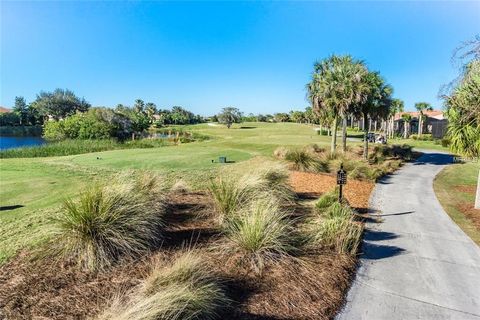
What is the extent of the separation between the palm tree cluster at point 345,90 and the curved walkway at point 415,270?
42.3ft

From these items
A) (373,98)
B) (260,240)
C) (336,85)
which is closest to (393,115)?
(373,98)

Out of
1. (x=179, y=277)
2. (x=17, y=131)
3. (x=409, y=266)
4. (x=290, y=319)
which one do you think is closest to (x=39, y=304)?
(x=179, y=277)

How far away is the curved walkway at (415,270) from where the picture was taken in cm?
450

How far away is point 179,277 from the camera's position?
4.13 meters

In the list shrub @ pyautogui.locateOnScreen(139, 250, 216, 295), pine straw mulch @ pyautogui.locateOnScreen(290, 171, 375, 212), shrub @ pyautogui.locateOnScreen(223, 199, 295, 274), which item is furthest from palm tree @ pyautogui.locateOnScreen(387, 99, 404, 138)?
shrub @ pyautogui.locateOnScreen(139, 250, 216, 295)

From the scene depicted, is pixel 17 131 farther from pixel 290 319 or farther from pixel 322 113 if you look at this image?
pixel 290 319

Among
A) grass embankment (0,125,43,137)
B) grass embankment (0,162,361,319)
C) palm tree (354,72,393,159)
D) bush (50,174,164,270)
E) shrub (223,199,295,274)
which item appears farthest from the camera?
grass embankment (0,125,43,137)

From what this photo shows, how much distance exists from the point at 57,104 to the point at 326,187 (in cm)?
9658

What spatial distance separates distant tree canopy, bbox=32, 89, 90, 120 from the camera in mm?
87125

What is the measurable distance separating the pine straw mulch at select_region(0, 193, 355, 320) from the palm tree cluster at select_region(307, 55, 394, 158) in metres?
18.0

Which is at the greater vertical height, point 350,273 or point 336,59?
point 336,59

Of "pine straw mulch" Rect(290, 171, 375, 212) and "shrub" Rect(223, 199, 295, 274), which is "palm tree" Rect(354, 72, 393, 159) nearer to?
"pine straw mulch" Rect(290, 171, 375, 212)

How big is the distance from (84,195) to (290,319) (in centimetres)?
404

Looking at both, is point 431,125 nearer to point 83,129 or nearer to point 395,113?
point 395,113
